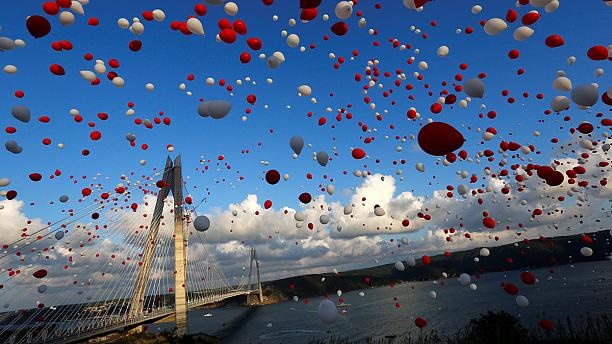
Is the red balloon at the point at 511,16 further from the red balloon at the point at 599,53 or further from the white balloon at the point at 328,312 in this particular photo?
the white balloon at the point at 328,312

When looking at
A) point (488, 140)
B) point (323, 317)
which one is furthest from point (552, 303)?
point (323, 317)

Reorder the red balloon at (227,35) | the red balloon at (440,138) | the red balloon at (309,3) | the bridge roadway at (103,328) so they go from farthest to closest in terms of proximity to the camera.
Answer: the bridge roadway at (103,328)
the red balloon at (227,35)
the red balloon at (309,3)
the red balloon at (440,138)

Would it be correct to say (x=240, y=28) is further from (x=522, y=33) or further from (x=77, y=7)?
(x=522, y=33)

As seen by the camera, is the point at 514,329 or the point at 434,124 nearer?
the point at 434,124

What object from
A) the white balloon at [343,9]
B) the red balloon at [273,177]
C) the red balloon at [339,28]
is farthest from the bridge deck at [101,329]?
the white balloon at [343,9]

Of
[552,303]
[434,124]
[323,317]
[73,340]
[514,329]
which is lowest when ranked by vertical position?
[552,303]

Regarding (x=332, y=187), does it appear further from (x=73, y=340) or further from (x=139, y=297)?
(x=139, y=297)

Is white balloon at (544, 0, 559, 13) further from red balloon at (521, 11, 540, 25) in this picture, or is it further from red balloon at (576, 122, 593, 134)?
red balloon at (576, 122, 593, 134)
